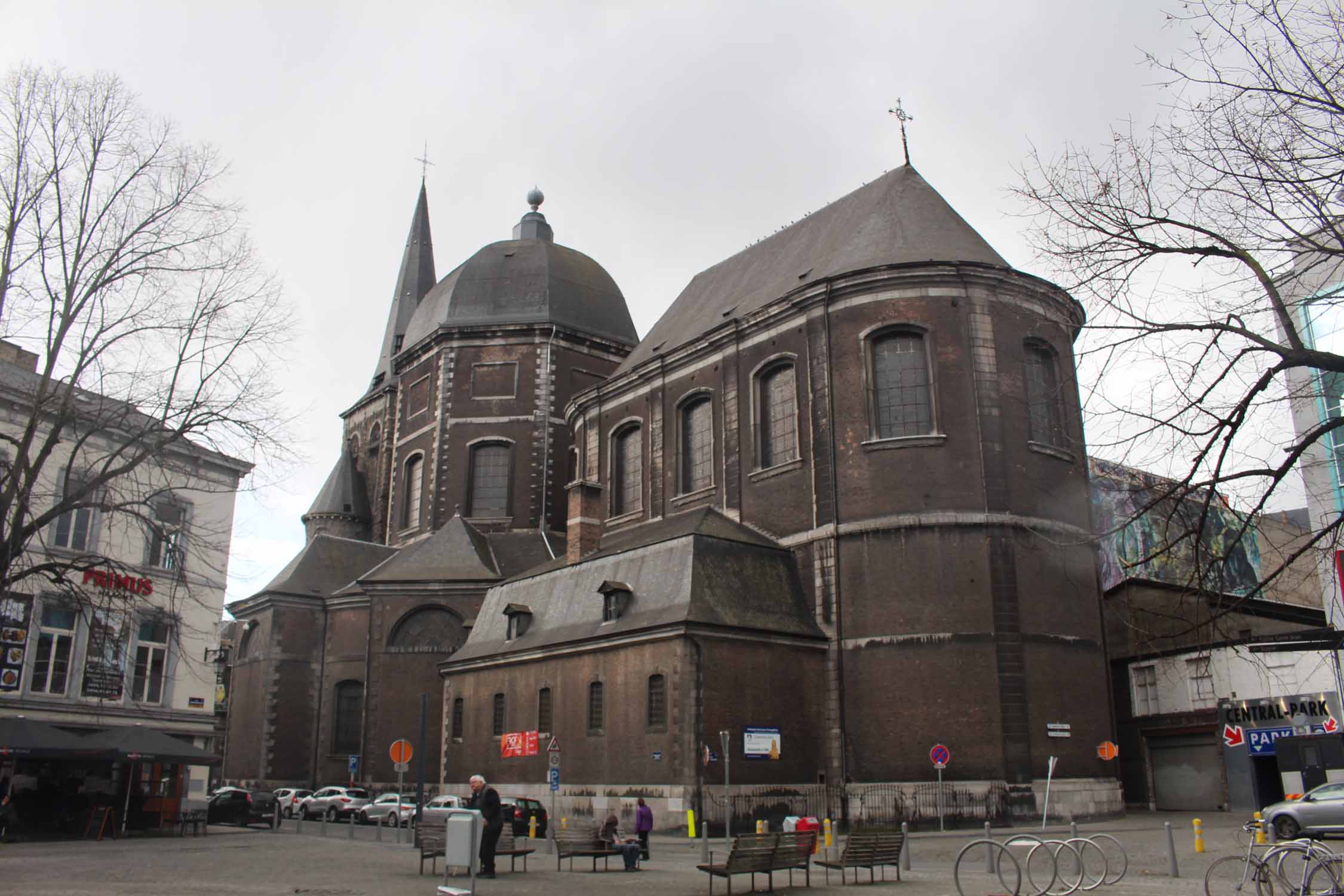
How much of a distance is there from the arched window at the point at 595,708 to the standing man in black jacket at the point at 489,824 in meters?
12.3

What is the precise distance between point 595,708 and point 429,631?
1136 cm

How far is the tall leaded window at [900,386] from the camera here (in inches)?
1096

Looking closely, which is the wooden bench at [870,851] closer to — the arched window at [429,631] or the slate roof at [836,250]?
the slate roof at [836,250]

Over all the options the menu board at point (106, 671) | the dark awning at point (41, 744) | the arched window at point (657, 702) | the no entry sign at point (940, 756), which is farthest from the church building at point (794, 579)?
the dark awning at point (41, 744)

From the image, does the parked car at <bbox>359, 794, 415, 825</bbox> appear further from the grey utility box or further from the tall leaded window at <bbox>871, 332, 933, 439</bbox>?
the grey utility box

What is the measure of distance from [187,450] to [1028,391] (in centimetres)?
2081

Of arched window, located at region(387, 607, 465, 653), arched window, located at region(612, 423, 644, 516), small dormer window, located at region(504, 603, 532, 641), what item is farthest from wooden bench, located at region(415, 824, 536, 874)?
arched window, located at region(387, 607, 465, 653)

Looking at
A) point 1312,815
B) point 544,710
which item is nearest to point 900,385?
point 544,710

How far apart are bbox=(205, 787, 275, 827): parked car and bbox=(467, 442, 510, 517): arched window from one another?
1496 cm

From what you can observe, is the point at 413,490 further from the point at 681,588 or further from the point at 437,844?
the point at 437,844

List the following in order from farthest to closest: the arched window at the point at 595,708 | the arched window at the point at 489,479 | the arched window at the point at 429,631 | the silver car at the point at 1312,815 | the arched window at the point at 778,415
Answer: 1. the arched window at the point at 489,479
2. the arched window at the point at 429,631
3. the arched window at the point at 778,415
4. the arched window at the point at 595,708
5. the silver car at the point at 1312,815

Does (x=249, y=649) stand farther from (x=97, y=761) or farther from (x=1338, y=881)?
(x=1338, y=881)

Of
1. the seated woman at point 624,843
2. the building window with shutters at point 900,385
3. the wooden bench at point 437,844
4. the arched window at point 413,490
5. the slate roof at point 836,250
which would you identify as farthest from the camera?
the arched window at point 413,490

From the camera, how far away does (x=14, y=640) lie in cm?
2408
